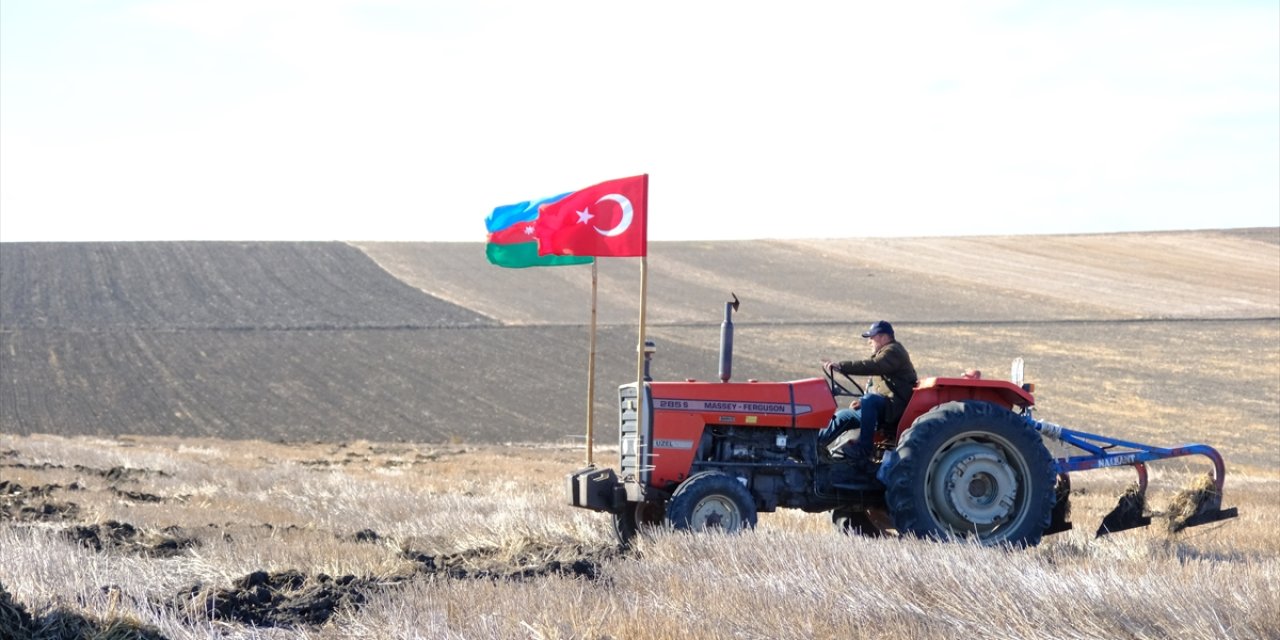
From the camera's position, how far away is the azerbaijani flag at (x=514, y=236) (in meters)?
12.8

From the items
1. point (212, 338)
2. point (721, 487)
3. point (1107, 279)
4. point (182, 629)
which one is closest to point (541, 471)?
point (721, 487)

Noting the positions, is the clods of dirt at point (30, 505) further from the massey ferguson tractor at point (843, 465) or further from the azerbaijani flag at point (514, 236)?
the massey ferguson tractor at point (843, 465)

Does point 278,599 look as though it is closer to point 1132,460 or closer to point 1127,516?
point 1127,516

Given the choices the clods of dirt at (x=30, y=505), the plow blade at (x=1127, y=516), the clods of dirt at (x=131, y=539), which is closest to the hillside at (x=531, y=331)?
the clods of dirt at (x=30, y=505)

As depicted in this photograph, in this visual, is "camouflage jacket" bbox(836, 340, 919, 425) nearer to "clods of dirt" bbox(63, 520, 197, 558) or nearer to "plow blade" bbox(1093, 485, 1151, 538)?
"plow blade" bbox(1093, 485, 1151, 538)

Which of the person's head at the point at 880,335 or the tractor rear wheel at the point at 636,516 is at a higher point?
the person's head at the point at 880,335

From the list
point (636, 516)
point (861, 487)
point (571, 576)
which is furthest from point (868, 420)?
point (571, 576)

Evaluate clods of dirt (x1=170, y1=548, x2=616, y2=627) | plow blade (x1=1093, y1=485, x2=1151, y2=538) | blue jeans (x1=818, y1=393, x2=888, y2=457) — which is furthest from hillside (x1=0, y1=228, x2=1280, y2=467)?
clods of dirt (x1=170, y1=548, x2=616, y2=627)

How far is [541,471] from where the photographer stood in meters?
20.7

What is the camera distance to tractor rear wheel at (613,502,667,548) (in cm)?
1023

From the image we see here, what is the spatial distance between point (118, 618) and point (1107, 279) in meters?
56.1

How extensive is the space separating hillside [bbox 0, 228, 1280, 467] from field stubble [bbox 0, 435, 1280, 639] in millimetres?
20129

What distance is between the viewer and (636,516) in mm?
10234

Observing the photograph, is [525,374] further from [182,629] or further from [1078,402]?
[182,629]
